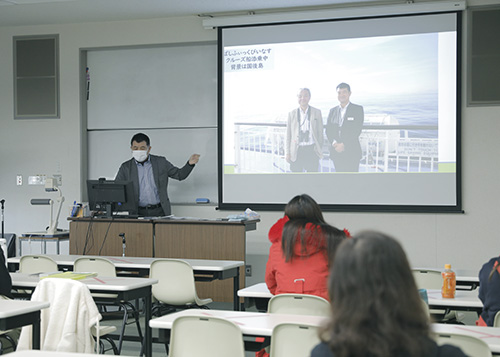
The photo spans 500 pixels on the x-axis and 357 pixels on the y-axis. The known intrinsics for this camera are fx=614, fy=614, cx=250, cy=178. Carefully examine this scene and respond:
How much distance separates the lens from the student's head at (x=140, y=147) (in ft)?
24.2

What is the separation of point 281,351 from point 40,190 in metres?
6.76

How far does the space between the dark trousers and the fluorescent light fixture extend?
61.6 inches

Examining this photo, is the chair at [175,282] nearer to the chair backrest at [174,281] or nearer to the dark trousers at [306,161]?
the chair backrest at [174,281]

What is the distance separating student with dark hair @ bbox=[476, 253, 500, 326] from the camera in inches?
121

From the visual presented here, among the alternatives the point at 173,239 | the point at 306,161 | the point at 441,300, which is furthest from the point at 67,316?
the point at 306,161

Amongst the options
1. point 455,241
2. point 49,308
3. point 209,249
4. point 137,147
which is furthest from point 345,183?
point 49,308

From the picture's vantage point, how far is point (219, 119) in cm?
771

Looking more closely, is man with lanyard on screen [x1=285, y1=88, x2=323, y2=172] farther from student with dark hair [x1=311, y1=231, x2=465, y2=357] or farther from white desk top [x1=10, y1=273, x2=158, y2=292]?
student with dark hair [x1=311, y1=231, x2=465, y2=357]

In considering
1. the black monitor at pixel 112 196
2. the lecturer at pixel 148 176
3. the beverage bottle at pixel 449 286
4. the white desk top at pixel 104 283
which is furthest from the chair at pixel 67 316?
the lecturer at pixel 148 176

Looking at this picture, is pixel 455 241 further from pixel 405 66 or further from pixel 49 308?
pixel 49 308

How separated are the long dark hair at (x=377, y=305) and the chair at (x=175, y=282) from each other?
3632mm

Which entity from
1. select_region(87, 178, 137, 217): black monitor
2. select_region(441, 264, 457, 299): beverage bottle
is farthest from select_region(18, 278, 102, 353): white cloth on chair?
select_region(87, 178, 137, 217): black monitor

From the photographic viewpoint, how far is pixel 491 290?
10.1 feet

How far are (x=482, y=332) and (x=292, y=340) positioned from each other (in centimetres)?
85
